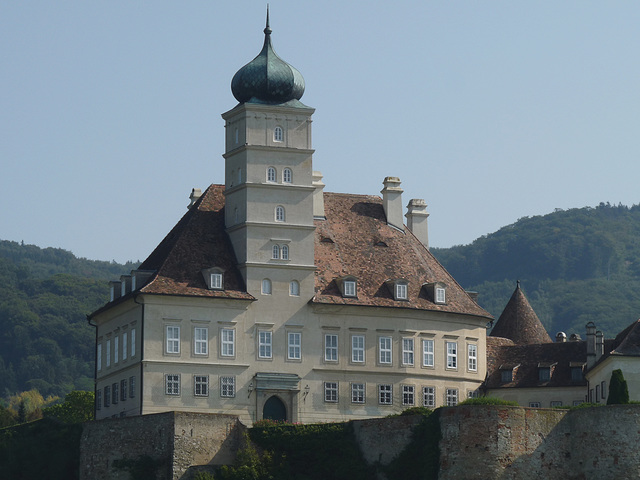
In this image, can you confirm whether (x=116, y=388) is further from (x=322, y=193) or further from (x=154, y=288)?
(x=322, y=193)

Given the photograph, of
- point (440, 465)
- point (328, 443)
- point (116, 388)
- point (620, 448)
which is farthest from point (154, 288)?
point (620, 448)

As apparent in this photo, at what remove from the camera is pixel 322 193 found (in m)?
87.9

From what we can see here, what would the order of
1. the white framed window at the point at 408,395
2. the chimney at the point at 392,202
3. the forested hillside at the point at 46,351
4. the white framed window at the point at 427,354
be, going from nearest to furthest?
the white framed window at the point at 408,395
the white framed window at the point at 427,354
the chimney at the point at 392,202
the forested hillside at the point at 46,351

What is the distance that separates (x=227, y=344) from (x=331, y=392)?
593cm

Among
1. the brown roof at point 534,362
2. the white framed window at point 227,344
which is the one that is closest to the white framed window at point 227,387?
the white framed window at point 227,344

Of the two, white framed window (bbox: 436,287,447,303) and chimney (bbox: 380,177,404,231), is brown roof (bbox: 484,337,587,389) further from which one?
chimney (bbox: 380,177,404,231)

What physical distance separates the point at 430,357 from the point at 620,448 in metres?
17.7

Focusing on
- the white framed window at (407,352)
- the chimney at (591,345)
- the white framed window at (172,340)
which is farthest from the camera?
the chimney at (591,345)

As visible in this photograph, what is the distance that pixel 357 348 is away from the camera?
3258 inches

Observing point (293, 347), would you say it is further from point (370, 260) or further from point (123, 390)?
point (123, 390)

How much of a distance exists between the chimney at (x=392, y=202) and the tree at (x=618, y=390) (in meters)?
19.3

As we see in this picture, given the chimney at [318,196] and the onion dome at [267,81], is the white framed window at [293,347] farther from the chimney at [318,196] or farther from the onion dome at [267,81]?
the onion dome at [267,81]

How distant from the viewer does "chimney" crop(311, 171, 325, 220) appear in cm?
8712

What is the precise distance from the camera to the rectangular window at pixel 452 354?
84.9 metres
